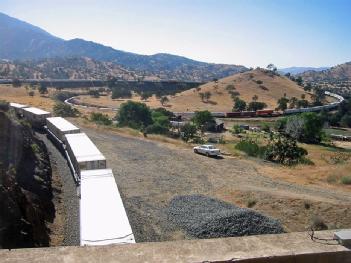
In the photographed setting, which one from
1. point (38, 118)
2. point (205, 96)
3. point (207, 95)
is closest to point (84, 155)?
point (38, 118)

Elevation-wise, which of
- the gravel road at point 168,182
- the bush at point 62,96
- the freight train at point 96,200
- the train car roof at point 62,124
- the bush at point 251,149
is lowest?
the bush at point 62,96

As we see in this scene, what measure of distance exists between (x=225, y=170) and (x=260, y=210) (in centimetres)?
827

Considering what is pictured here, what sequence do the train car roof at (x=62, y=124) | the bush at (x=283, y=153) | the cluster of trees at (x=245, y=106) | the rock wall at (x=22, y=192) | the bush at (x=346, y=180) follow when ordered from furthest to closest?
the cluster of trees at (x=245, y=106) < the bush at (x=283, y=153) < the train car roof at (x=62, y=124) < the bush at (x=346, y=180) < the rock wall at (x=22, y=192)

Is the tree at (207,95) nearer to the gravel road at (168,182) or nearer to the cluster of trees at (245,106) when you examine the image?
the cluster of trees at (245,106)

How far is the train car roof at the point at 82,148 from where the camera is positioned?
23797mm

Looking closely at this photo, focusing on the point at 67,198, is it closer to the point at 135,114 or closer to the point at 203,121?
the point at 135,114

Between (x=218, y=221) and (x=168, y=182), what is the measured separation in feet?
26.2

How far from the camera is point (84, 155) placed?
24484mm

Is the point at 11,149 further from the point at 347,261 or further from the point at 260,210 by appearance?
the point at 347,261

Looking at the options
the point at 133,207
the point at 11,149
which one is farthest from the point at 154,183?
the point at 11,149

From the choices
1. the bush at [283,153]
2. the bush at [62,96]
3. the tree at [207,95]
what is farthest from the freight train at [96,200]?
the tree at [207,95]

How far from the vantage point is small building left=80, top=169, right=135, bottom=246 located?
1268cm

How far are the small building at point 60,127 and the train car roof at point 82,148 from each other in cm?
141

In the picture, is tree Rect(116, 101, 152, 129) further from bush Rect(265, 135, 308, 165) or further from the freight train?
the freight train
